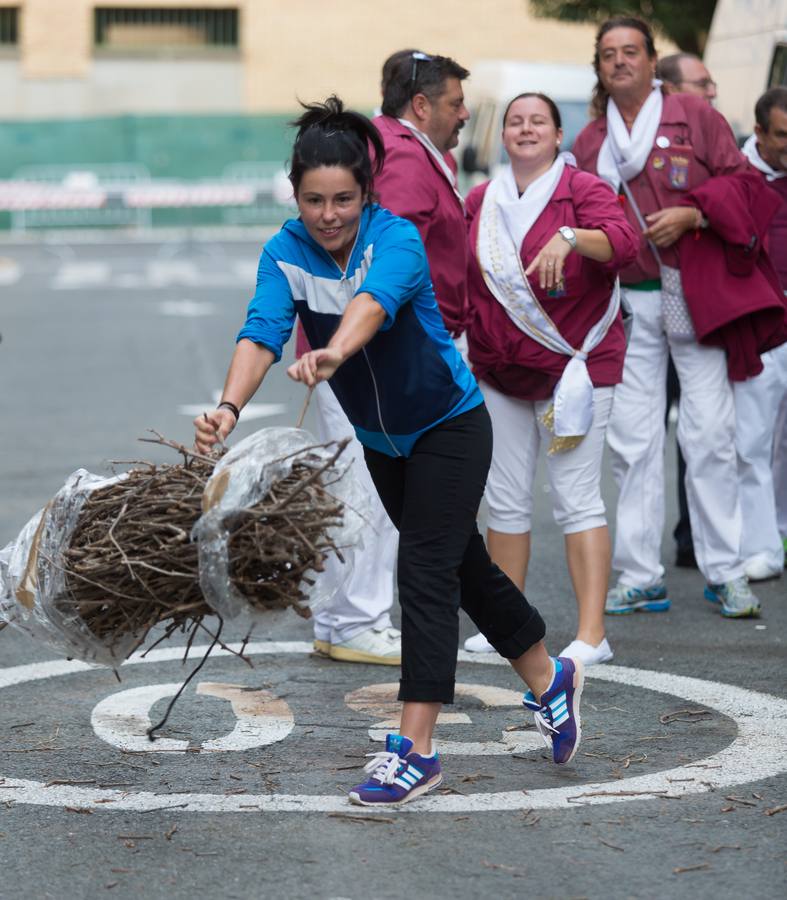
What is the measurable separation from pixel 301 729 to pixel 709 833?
138cm

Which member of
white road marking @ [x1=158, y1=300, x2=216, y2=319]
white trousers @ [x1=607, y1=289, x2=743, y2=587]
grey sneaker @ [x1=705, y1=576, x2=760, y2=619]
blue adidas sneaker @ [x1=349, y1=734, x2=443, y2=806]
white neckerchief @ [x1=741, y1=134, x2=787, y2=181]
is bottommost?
white road marking @ [x1=158, y1=300, x2=216, y2=319]

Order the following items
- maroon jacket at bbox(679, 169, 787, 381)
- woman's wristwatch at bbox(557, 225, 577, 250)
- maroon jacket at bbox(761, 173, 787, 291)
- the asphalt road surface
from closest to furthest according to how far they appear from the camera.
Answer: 1. the asphalt road surface
2. woman's wristwatch at bbox(557, 225, 577, 250)
3. maroon jacket at bbox(679, 169, 787, 381)
4. maroon jacket at bbox(761, 173, 787, 291)

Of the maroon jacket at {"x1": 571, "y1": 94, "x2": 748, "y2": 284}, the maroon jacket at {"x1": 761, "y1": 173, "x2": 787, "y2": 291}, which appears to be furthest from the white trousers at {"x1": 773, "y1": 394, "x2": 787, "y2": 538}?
the maroon jacket at {"x1": 571, "y1": 94, "x2": 748, "y2": 284}

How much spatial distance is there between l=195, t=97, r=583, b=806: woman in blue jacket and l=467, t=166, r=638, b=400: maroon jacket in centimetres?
125

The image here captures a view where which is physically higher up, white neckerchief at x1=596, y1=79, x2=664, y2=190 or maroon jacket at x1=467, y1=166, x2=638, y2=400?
white neckerchief at x1=596, y1=79, x2=664, y2=190

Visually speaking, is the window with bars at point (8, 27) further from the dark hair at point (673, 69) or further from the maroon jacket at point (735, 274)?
the maroon jacket at point (735, 274)

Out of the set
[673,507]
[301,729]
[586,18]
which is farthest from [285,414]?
[586,18]

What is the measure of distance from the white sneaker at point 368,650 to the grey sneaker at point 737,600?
139cm

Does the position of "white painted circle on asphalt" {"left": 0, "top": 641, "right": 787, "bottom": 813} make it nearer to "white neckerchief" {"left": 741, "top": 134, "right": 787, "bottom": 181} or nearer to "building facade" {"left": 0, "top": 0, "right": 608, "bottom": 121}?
"white neckerchief" {"left": 741, "top": 134, "right": 787, "bottom": 181}

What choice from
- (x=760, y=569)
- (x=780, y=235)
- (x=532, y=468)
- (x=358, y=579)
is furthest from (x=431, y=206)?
(x=760, y=569)

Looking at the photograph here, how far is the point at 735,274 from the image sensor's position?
21.7 feet

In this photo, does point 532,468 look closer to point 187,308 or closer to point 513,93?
point 187,308

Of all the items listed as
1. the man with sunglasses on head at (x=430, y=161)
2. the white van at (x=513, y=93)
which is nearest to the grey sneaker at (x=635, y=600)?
the man with sunglasses on head at (x=430, y=161)

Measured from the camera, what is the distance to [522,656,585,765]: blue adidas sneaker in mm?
4770
